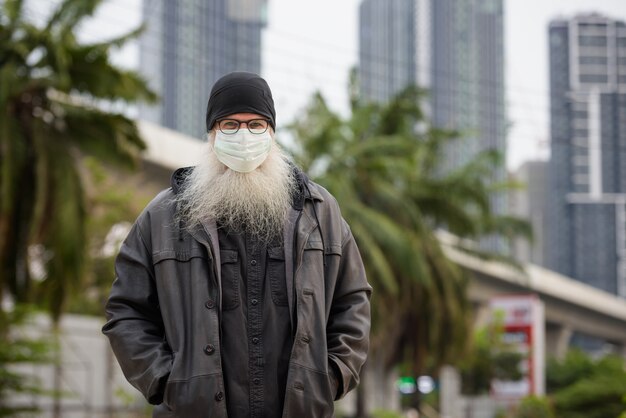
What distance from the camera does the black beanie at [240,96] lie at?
3.52 meters

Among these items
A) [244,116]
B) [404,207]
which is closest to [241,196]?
[244,116]

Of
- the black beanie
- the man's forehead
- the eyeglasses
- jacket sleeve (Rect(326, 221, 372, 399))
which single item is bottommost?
jacket sleeve (Rect(326, 221, 372, 399))

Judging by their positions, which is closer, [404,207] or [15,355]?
[15,355]

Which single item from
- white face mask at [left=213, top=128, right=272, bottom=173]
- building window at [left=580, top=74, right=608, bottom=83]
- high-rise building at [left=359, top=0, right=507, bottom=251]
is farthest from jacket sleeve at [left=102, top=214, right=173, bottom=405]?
high-rise building at [left=359, top=0, right=507, bottom=251]

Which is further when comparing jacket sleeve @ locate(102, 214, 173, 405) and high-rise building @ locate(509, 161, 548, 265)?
high-rise building @ locate(509, 161, 548, 265)

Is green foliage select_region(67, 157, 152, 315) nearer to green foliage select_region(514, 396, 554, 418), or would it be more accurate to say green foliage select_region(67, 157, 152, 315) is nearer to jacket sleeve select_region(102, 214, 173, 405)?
green foliage select_region(514, 396, 554, 418)

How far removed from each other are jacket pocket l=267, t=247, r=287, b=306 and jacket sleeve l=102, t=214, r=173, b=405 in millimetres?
363

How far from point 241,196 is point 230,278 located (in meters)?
0.29

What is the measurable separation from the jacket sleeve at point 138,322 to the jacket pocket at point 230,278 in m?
0.23

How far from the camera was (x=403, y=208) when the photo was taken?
2706 centimetres

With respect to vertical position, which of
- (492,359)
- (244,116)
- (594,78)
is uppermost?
(594,78)

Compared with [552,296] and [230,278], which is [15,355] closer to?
[230,278]

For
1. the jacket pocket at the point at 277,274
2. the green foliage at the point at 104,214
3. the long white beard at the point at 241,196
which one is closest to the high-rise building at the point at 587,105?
the green foliage at the point at 104,214

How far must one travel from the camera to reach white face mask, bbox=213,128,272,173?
11.5ft
